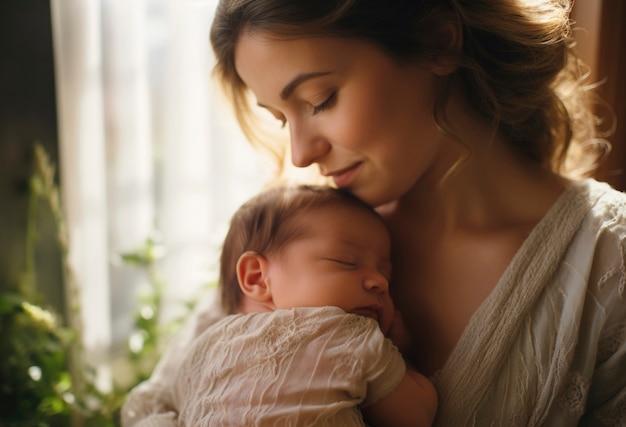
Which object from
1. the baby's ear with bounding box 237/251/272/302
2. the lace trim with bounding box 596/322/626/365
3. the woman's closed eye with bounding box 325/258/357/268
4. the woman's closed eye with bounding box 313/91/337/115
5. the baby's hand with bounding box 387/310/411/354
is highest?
the woman's closed eye with bounding box 313/91/337/115

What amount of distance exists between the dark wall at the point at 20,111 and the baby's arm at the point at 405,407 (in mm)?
1173

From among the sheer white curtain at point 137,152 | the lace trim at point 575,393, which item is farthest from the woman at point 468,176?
the sheer white curtain at point 137,152

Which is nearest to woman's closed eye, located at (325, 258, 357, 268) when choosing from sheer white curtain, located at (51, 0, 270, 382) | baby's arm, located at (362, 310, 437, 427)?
baby's arm, located at (362, 310, 437, 427)

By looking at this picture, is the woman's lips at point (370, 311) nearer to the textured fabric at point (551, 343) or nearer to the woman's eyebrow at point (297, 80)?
the textured fabric at point (551, 343)

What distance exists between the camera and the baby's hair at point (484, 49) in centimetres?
115

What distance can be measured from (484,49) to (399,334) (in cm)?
60

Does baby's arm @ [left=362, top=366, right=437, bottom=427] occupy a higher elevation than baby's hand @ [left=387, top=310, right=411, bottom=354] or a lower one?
lower

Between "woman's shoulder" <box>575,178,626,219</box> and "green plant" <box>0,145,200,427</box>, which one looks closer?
"woman's shoulder" <box>575,178,626,219</box>

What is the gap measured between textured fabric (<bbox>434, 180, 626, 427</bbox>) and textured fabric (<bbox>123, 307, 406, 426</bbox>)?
172 mm

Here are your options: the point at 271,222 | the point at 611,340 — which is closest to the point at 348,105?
the point at 271,222

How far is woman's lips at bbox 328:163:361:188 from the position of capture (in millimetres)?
1264

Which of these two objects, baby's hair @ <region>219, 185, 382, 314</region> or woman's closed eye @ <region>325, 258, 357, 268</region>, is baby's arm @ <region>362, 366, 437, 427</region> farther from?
baby's hair @ <region>219, 185, 382, 314</region>

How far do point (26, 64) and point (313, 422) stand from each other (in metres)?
1.33

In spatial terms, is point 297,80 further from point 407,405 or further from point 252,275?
point 407,405
